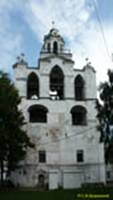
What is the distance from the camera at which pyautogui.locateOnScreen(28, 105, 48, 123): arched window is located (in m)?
52.6

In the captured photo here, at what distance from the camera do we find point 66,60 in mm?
54844

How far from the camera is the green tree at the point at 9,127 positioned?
1480 inches

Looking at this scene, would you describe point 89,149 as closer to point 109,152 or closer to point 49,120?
point 49,120

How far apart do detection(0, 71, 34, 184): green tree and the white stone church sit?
6.94 metres

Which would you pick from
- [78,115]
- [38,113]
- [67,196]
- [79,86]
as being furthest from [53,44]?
[67,196]

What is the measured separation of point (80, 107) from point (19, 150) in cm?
1397

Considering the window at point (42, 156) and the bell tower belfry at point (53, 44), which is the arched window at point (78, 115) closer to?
the window at point (42, 156)

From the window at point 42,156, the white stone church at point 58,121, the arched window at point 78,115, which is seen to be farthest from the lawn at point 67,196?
the arched window at point 78,115

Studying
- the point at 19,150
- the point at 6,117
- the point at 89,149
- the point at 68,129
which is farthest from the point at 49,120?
the point at 6,117

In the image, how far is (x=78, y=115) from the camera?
5459 centimetres

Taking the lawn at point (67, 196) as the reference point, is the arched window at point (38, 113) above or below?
above

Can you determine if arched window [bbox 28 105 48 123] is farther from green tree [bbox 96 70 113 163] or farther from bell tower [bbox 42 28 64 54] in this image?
green tree [bbox 96 70 113 163]

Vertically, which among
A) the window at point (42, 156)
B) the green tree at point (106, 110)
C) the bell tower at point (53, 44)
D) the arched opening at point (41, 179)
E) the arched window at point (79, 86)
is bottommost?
the arched opening at point (41, 179)

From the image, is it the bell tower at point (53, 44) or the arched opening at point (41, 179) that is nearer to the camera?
the arched opening at point (41, 179)
